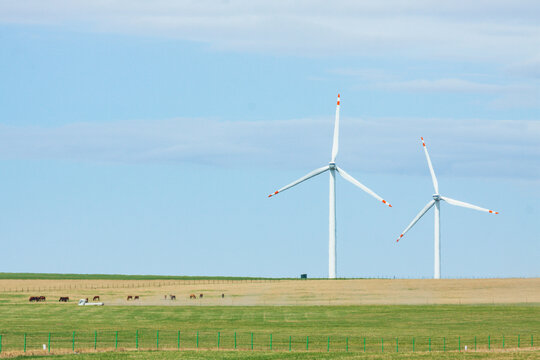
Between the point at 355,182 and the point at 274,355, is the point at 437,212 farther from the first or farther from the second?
the point at 274,355

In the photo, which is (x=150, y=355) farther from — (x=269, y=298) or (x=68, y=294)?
(x=68, y=294)

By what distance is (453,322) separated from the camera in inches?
4373

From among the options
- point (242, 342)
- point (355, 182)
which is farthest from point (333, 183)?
point (242, 342)

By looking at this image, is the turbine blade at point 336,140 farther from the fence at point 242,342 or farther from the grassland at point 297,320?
the fence at point 242,342

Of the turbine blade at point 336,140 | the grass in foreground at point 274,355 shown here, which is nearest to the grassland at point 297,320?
the grass in foreground at point 274,355

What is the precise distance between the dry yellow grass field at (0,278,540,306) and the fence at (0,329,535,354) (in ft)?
160

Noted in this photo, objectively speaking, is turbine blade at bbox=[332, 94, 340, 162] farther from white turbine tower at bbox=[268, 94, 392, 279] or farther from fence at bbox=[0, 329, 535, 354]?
fence at bbox=[0, 329, 535, 354]

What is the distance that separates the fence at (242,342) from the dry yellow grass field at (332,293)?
4871cm

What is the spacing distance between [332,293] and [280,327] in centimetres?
5351

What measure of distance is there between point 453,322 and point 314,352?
37.0 m

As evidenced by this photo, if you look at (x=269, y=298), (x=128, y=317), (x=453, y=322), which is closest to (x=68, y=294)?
(x=269, y=298)

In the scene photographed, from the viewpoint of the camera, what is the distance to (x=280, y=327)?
105 metres

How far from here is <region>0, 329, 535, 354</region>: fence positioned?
272 ft

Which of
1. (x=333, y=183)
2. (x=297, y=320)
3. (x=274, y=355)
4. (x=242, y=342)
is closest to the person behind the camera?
(x=274, y=355)
